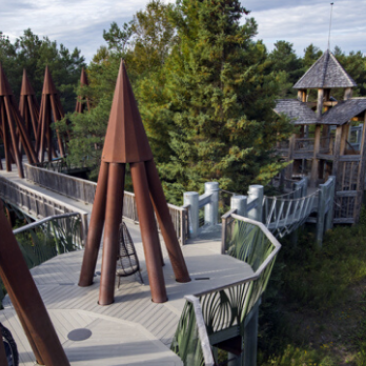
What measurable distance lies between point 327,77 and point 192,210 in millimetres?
14309

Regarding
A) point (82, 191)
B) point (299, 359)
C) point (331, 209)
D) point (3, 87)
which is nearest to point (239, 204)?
point (299, 359)

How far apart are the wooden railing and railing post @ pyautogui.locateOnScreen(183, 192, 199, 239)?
0.21 m

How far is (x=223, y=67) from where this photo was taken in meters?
15.5

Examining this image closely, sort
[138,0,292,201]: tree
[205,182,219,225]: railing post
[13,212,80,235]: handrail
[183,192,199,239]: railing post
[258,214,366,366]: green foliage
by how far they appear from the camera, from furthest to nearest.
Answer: [138,0,292,201]: tree < [258,214,366,366]: green foliage < [205,182,219,225]: railing post < [183,192,199,239]: railing post < [13,212,80,235]: handrail

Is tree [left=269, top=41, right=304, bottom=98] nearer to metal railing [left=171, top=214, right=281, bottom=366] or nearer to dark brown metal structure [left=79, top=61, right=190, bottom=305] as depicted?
metal railing [left=171, top=214, right=281, bottom=366]

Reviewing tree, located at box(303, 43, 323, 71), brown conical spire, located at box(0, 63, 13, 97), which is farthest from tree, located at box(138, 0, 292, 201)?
tree, located at box(303, 43, 323, 71)

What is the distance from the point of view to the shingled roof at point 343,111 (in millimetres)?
18484

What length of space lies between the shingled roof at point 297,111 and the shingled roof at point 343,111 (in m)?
0.63

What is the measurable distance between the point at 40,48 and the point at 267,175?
30128mm

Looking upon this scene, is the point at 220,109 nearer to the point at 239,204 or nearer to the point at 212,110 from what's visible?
the point at 212,110

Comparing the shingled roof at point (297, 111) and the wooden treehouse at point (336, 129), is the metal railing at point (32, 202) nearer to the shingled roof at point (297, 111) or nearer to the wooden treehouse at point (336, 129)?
the wooden treehouse at point (336, 129)

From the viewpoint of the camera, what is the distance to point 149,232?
6.55 metres

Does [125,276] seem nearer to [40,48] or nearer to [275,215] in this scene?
[275,215]

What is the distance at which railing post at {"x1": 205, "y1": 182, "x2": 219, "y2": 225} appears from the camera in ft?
33.0
